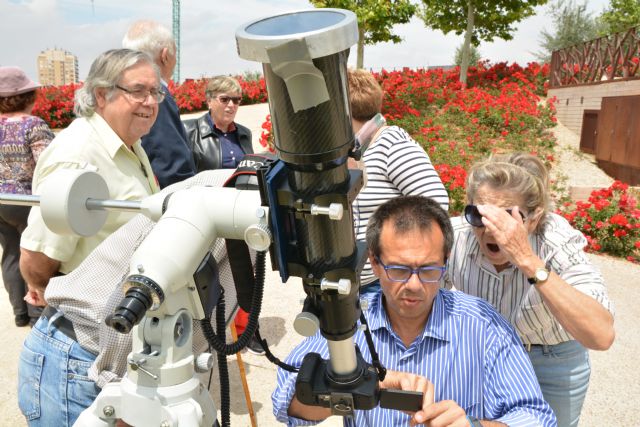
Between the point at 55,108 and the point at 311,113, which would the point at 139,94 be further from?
the point at 55,108

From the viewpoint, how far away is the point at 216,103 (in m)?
4.15

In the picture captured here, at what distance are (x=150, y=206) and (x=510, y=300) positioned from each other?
→ 152 cm

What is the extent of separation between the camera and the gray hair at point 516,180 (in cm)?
197

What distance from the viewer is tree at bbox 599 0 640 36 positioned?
2167 cm

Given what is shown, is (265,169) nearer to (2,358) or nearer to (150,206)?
(150,206)

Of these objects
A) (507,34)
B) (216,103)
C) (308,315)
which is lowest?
(507,34)

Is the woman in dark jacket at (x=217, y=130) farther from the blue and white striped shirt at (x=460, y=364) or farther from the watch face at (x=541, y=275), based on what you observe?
the watch face at (x=541, y=275)

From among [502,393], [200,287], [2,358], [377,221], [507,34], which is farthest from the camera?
[507,34]

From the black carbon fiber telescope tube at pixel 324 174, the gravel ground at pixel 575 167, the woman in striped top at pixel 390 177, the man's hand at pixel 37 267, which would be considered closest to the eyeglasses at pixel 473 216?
the woman in striped top at pixel 390 177

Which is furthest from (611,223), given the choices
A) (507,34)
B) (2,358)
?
(507,34)

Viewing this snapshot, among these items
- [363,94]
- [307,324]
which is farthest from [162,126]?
[307,324]

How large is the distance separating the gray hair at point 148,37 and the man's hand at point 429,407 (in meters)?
2.64

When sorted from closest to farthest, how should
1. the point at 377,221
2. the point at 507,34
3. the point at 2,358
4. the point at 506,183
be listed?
1. the point at 377,221
2. the point at 506,183
3. the point at 2,358
4. the point at 507,34

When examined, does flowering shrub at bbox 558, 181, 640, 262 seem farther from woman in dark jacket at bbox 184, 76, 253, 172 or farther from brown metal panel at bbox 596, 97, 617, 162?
woman in dark jacket at bbox 184, 76, 253, 172
